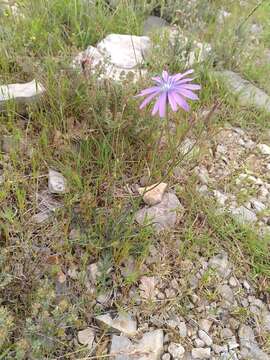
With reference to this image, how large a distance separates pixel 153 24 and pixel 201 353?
241cm

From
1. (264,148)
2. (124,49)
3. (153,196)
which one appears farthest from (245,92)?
(153,196)

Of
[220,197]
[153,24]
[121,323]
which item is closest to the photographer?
[121,323]

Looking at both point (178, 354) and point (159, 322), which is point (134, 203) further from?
point (178, 354)

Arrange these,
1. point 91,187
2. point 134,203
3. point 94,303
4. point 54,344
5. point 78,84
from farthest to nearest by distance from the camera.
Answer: point 78,84 < point 91,187 < point 134,203 < point 94,303 < point 54,344

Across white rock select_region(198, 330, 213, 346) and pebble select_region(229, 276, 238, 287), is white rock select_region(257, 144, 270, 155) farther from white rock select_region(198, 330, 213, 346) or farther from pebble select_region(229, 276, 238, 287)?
white rock select_region(198, 330, 213, 346)

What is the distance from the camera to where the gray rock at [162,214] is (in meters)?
1.91

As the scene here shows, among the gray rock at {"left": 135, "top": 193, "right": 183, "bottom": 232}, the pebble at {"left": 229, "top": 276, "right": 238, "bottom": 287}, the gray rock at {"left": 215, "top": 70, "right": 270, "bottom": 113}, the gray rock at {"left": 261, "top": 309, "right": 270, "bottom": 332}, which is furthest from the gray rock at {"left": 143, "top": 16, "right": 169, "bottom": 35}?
the gray rock at {"left": 261, "top": 309, "right": 270, "bottom": 332}

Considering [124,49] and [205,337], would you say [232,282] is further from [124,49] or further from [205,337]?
[124,49]

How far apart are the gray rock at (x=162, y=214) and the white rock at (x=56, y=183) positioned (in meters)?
0.36

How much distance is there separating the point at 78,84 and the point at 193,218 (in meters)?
0.89

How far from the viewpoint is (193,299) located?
1.76m

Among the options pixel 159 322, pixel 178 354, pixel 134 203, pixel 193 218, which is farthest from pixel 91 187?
pixel 178 354

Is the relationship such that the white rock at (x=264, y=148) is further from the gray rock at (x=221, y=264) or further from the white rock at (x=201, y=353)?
the white rock at (x=201, y=353)

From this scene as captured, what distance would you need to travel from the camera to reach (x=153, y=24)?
3.18 metres
